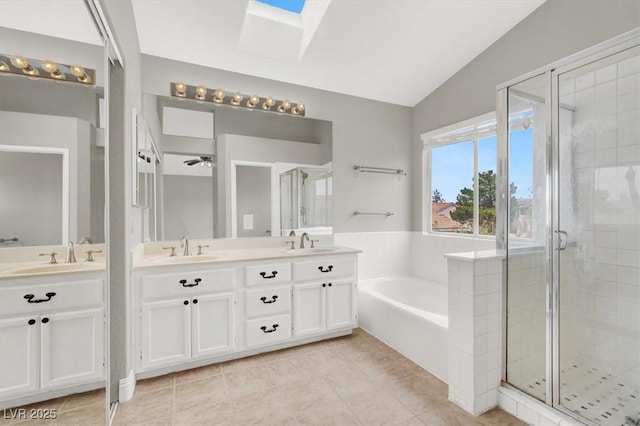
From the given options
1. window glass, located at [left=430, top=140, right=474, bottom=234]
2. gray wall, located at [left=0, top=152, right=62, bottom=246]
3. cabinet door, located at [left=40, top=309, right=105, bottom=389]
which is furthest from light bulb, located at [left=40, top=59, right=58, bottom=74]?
window glass, located at [left=430, top=140, right=474, bottom=234]

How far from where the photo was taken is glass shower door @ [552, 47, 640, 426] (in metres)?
1.71

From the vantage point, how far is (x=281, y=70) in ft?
9.96

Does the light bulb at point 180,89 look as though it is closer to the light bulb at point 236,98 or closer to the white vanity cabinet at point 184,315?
the light bulb at point 236,98

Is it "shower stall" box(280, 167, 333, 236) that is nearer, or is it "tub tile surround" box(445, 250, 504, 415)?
"tub tile surround" box(445, 250, 504, 415)

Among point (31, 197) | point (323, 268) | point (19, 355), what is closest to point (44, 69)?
point (31, 197)

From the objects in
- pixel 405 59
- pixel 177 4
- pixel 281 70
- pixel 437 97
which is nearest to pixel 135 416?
pixel 177 4

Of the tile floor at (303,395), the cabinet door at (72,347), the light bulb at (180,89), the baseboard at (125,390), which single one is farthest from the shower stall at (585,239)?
the light bulb at (180,89)

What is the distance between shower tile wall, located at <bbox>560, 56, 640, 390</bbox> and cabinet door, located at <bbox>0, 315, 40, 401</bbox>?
2423 mm

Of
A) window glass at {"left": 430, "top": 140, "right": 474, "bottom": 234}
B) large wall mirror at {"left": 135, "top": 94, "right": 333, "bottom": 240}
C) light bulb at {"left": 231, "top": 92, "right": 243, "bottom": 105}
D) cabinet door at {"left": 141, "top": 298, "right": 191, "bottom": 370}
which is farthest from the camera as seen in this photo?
window glass at {"left": 430, "top": 140, "right": 474, "bottom": 234}

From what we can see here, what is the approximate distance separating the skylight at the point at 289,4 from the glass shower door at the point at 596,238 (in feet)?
6.65

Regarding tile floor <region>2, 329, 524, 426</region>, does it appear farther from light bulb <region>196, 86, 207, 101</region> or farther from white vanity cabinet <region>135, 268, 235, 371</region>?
light bulb <region>196, 86, 207, 101</region>

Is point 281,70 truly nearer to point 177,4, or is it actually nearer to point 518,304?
point 177,4

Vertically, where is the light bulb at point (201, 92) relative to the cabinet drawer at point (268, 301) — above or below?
above

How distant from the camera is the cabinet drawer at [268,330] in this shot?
8.02 ft
